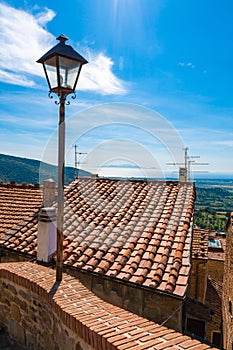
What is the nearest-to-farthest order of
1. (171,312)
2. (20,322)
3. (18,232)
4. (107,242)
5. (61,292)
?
(61,292), (20,322), (171,312), (107,242), (18,232)

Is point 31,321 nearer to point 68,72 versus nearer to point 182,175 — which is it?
point 68,72

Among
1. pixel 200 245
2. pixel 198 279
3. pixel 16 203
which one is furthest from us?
pixel 200 245

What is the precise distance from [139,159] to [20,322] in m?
4.95

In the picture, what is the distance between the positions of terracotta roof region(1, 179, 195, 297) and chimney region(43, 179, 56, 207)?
0.48m

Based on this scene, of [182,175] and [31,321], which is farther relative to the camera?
[182,175]

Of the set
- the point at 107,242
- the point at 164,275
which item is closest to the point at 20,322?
the point at 164,275

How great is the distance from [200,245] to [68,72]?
35.1ft

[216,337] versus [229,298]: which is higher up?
[229,298]

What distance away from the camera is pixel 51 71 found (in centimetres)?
360

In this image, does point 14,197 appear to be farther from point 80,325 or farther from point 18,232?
point 80,325

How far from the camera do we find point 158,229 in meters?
6.77

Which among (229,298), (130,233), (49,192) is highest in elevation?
(49,192)

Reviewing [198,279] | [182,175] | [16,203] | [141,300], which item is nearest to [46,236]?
[141,300]

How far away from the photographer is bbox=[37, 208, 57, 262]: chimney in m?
5.93
